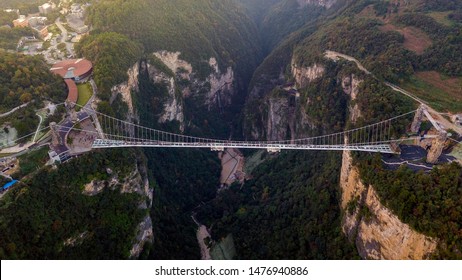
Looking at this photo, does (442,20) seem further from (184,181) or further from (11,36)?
(11,36)

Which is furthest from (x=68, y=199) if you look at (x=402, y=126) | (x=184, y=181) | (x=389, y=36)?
(x=389, y=36)

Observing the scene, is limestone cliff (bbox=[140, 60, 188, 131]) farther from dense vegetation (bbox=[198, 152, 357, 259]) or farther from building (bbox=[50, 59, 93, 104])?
dense vegetation (bbox=[198, 152, 357, 259])

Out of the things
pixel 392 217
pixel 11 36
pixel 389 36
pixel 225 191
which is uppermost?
pixel 11 36

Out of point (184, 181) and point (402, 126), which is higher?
point (402, 126)

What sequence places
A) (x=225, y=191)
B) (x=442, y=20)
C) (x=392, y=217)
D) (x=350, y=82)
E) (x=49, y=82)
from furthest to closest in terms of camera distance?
1. (x=442, y=20)
2. (x=225, y=191)
3. (x=350, y=82)
4. (x=49, y=82)
5. (x=392, y=217)

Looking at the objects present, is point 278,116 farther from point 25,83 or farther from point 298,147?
point 25,83

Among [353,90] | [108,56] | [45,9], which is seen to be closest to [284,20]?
[45,9]

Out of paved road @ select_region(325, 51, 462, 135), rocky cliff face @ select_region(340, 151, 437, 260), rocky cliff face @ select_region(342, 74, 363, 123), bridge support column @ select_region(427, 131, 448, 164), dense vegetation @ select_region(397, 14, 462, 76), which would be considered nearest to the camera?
rocky cliff face @ select_region(340, 151, 437, 260)

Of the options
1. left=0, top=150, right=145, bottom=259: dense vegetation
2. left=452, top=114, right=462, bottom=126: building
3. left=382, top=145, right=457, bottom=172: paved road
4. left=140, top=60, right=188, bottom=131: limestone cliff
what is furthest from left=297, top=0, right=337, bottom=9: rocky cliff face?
left=0, top=150, right=145, bottom=259: dense vegetation

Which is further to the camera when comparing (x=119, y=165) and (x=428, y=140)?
(x=119, y=165)
